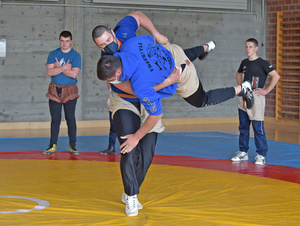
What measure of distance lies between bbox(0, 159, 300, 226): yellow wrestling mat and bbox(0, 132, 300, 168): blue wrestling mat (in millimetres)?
1183

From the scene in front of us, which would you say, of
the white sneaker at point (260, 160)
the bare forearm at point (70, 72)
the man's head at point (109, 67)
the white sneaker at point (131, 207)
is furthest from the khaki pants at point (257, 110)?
the man's head at point (109, 67)

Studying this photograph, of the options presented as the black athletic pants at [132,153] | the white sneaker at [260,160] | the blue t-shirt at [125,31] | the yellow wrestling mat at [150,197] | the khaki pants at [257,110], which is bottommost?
the yellow wrestling mat at [150,197]

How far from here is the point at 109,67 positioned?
328cm

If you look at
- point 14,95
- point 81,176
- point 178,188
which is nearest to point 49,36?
point 14,95

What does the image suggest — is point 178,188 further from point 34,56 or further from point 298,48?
point 298,48

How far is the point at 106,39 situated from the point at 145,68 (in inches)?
15.5

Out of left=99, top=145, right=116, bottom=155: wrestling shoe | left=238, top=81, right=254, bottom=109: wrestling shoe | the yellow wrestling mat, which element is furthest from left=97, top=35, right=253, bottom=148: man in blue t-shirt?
left=99, top=145, right=116, bottom=155: wrestling shoe

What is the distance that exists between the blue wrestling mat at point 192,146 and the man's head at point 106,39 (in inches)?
123

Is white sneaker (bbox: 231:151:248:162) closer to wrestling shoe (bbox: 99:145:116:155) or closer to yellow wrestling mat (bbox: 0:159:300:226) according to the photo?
yellow wrestling mat (bbox: 0:159:300:226)

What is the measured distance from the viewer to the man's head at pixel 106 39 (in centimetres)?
355

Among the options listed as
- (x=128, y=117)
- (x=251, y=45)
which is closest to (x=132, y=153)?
(x=128, y=117)

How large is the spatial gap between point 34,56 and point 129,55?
6.54 meters

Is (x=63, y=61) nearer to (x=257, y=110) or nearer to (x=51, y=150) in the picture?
(x=51, y=150)

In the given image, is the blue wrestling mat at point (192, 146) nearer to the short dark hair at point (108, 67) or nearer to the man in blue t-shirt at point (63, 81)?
the man in blue t-shirt at point (63, 81)
